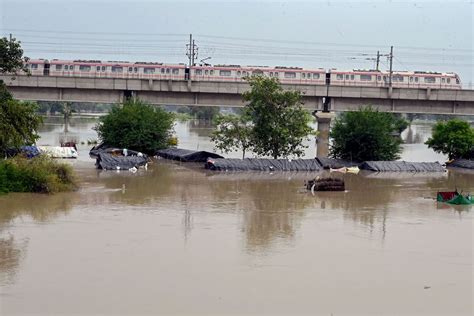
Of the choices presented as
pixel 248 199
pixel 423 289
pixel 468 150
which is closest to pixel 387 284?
pixel 423 289

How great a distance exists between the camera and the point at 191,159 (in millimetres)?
46969

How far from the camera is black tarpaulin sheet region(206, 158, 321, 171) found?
138 ft

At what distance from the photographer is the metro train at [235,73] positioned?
59.9 m

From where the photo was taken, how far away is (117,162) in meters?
41.0

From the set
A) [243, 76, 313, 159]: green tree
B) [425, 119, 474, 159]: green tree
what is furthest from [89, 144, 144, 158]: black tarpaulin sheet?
[425, 119, 474, 159]: green tree

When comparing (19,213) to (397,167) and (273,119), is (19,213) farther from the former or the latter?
(397,167)

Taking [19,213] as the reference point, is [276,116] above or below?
above

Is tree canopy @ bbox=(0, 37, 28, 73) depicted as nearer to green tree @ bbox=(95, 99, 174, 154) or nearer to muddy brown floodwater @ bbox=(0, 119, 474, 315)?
muddy brown floodwater @ bbox=(0, 119, 474, 315)

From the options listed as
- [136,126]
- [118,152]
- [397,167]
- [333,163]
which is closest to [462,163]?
[397,167]

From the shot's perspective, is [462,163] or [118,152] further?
[462,163]

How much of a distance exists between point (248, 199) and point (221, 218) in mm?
5334

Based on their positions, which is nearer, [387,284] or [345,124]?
[387,284]

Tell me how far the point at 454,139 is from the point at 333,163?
33.3ft

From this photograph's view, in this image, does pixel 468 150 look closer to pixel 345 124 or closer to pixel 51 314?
pixel 345 124
